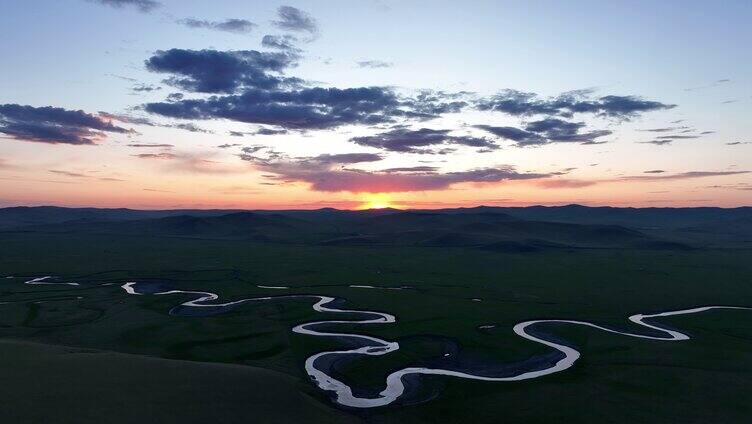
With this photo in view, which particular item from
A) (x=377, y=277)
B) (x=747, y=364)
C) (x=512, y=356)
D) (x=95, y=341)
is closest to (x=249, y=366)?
(x=95, y=341)

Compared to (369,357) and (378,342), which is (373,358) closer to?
(369,357)

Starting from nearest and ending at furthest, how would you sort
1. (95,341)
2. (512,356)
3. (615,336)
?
(512,356)
(95,341)
(615,336)

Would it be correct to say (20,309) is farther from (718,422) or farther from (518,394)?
(718,422)

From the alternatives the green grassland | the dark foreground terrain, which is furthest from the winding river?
the green grassland

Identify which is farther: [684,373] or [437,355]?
[437,355]

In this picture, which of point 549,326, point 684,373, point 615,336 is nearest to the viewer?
point 684,373

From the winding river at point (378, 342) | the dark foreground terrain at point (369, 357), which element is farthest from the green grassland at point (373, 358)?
the winding river at point (378, 342)

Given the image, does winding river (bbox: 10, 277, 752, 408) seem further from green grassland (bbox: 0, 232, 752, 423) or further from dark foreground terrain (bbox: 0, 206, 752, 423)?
green grassland (bbox: 0, 232, 752, 423)
